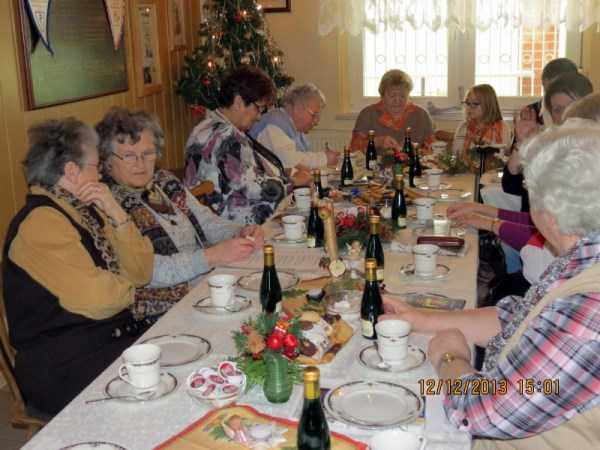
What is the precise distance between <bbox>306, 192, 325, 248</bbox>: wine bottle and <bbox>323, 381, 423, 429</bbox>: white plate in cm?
114

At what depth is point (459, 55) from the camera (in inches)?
236

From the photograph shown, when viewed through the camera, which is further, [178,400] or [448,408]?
[178,400]

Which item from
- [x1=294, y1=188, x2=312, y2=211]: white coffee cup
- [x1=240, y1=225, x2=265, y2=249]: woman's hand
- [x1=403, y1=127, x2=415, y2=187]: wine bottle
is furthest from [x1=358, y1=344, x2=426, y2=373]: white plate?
[x1=403, y1=127, x2=415, y2=187]: wine bottle

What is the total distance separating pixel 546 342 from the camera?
A: 1.16 metres

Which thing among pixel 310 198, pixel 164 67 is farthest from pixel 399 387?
pixel 164 67

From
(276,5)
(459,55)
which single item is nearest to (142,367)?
(459,55)

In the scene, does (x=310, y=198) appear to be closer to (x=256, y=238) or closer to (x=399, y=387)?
(x=256, y=238)

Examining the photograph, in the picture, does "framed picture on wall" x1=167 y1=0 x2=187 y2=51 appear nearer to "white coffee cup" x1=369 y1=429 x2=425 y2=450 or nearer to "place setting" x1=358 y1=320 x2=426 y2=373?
"place setting" x1=358 y1=320 x2=426 y2=373

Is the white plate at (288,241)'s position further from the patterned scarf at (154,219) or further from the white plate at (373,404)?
the white plate at (373,404)

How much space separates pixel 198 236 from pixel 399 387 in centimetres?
149

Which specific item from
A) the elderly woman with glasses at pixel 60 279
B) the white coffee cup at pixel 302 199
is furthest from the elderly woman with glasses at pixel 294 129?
the elderly woman with glasses at pixel 60 279

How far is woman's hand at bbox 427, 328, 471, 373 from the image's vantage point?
1497 mm

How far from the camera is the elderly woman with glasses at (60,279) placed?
1.87m

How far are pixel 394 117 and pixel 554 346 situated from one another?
403 cm
